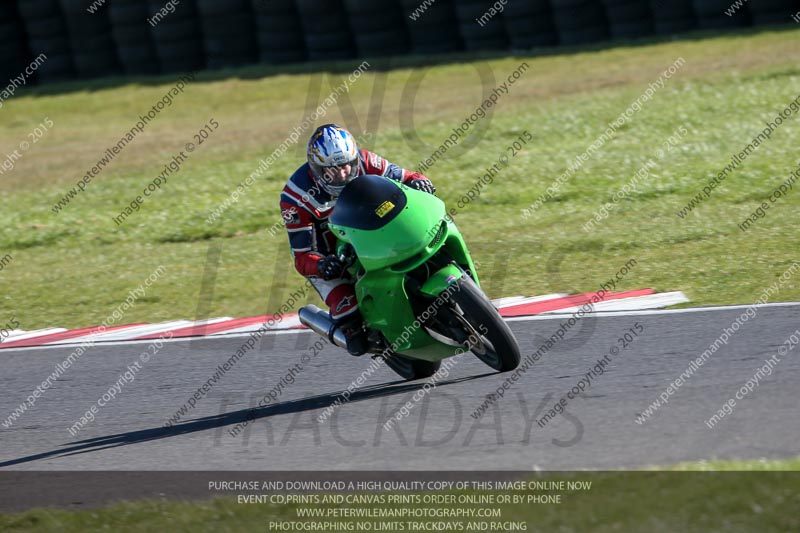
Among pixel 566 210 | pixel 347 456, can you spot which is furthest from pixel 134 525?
pixel 566 210

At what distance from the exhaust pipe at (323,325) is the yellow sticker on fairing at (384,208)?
3.23ft

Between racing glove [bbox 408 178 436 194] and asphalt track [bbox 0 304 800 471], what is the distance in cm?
129

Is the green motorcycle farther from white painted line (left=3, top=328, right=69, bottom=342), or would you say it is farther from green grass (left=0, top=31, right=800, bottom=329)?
white painted line (left=3, top=328, right=69, bottom=342)

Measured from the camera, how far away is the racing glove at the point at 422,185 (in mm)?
7711

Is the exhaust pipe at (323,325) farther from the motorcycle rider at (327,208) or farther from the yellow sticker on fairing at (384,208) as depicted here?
the yellow sticker on fairing at (384,208)

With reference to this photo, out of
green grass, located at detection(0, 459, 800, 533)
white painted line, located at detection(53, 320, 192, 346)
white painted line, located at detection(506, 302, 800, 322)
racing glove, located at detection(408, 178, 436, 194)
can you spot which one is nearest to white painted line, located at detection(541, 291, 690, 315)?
white painted line, located at detection(506, 302, 800, 322)

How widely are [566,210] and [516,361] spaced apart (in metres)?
7.08

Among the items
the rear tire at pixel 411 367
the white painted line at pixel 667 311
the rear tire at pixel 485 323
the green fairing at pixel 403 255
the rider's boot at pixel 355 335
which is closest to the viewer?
the rear tire at pixel 485 323

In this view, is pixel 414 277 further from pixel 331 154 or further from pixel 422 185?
pixel 331 154

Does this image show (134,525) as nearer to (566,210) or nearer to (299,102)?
(566,210)

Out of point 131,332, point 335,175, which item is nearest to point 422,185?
point 335,175

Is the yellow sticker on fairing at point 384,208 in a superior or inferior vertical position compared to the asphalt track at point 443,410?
superior

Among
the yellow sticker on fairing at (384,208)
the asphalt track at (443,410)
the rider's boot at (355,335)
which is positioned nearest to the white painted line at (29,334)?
the asphalt track at (443,410)

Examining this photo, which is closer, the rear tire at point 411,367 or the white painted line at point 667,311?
the rear tire at point 411,367
